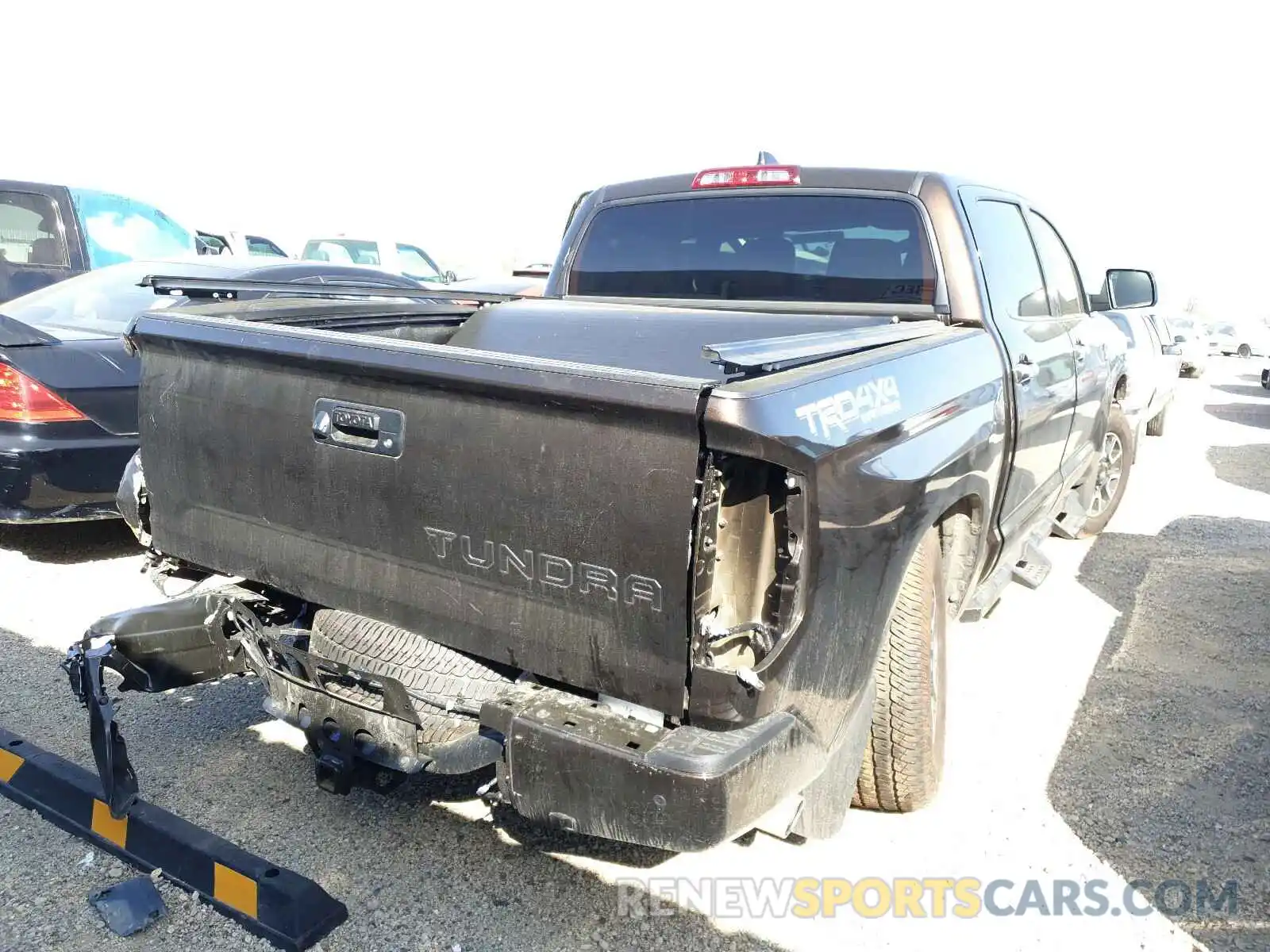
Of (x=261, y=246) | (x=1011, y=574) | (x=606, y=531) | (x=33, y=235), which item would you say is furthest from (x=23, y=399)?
(x=261, y=246)

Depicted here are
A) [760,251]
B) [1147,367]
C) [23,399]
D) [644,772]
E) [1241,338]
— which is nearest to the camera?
[644,772]

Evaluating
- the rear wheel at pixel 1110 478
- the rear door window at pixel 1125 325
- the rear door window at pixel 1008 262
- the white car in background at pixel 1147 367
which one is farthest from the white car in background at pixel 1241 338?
the rear door window at pixel 1008 262

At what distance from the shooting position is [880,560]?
7.36 ft

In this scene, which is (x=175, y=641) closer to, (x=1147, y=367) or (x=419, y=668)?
(x=419, y=668)

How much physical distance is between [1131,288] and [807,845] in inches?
148

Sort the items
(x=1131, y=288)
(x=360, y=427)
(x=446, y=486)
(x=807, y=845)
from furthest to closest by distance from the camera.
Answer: (x=1131, y=288) < (x=807, y=845) < (x=360, y=427) < (x=446, y=486)

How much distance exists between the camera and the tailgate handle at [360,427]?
7.90 ft

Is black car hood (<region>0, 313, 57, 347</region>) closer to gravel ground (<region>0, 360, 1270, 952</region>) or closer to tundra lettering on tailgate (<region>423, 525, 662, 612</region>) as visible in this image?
gravel ground (<region>0, 360, 1270, 952</region>)

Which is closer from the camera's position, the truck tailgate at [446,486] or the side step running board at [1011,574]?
the truck tailgate at [446,486]

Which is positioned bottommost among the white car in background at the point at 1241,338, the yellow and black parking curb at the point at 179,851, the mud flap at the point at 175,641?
the white car in background at the point at 1241,338

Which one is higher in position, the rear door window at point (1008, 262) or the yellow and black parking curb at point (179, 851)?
the rear door window at point (1008, 262)

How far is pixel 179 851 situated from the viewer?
2570 mm

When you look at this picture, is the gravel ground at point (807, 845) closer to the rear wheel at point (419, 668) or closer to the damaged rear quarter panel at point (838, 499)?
the rear wheel at point (419, 668)

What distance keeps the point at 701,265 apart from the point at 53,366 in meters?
3.39
